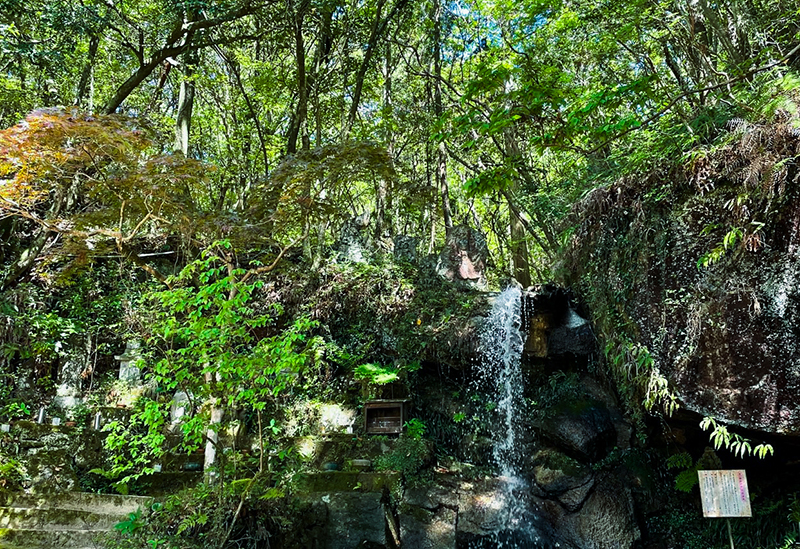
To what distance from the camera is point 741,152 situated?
5367mm

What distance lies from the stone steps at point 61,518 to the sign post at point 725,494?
19.4 feet

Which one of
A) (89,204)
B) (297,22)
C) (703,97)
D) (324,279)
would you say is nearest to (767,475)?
(703,97)

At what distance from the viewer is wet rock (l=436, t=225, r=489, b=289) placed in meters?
10.5

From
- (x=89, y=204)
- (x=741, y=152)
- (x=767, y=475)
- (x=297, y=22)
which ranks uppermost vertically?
(x=297, y=22)

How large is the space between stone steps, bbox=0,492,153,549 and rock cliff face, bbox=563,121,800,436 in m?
6.13

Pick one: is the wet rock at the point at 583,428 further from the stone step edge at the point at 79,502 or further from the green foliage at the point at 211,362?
the stone step edge at the point at 79,502

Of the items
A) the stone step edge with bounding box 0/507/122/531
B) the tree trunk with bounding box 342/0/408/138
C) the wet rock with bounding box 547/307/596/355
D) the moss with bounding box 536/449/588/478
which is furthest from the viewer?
the tree trunk with bounding box 342/0/408/138

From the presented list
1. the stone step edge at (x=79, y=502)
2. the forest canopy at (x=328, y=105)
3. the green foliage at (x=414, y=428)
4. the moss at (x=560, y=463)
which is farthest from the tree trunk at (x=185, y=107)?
the moss at (x=560, y=463)

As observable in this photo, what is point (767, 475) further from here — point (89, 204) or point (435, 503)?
point (89, 204)

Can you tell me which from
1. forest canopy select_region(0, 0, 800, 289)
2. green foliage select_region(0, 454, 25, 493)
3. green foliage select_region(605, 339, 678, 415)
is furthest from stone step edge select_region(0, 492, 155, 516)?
green foliage select_region(605, 339, 678, 415)

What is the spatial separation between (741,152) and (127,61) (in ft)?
36.7

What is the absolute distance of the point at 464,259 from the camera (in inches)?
422

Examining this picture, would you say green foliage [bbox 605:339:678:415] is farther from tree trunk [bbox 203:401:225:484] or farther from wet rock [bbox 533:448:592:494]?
tree trunk [bbox 203:401:225:484]

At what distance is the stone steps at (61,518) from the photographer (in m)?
5.18
